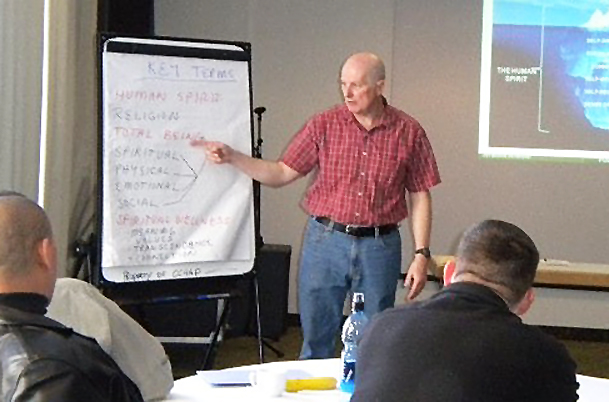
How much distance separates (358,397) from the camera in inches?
73.7

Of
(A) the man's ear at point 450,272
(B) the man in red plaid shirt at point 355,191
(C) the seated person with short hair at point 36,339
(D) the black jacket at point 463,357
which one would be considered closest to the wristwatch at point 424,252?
(B) the man in red plaid shirt at point 355,191

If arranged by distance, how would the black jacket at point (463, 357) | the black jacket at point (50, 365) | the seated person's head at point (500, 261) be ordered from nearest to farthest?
the black jacket at point (50, 365)
the black jacket at point (463, 357)
the seated person's head at point (500, 261)

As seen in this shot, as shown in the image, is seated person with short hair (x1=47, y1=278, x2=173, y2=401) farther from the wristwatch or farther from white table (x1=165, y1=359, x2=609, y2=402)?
the wristwatch

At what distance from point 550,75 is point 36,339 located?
4.71 metres

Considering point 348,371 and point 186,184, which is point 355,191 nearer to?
point 186,184

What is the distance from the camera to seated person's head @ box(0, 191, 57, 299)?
1630mm

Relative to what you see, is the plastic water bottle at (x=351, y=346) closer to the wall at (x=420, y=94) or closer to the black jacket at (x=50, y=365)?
the black jacket at (x=50, y=365)

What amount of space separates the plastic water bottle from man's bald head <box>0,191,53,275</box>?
0.85m

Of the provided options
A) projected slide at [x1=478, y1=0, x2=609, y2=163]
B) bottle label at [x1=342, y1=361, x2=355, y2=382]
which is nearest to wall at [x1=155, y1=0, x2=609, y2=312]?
projected slide at [x1=478, y1=0, x2=609, y2=163]

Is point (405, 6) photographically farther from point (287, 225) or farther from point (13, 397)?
point (13, 397)

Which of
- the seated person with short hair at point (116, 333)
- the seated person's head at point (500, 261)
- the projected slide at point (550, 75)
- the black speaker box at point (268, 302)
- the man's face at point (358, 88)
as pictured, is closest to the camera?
the seated person's head at point (500, 261)

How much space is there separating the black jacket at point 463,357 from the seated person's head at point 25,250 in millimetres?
648

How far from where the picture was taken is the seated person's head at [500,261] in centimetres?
193

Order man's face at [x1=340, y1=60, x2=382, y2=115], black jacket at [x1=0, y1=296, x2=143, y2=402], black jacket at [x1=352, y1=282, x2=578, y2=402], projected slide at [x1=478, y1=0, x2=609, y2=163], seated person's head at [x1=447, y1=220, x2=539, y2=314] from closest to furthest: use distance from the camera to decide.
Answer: black jacket at [x1=0, y1=296, x2=143, y2=402] → black jacket at [x1=352, y1=282, x2=578, y2=402] → seated person's head at [x1=447, y1=220, x2=539, y2=314] → man's face at [x1=340, y1=60, x2=382, y2=115] → projected slide at [x1=478, y1=0, x2=609, y2=163]
